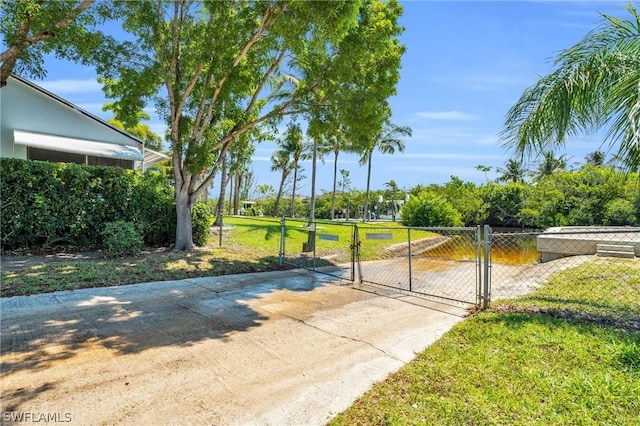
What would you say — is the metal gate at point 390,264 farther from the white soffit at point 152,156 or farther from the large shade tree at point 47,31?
the white soffit at point 152,156

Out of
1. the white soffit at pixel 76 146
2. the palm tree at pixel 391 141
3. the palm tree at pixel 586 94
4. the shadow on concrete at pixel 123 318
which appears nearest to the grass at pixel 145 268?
the shadow on concrete at pixel 123 318

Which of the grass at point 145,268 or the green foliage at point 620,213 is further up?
the green foliage at point 620,213

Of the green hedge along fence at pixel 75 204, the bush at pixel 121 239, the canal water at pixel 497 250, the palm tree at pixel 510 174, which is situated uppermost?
the palm tree at pixel 510 174

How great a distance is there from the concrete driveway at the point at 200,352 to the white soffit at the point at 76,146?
8782 millimetres

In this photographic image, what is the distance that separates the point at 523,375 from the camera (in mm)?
3238

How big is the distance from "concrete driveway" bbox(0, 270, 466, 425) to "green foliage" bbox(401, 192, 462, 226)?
21090 mm

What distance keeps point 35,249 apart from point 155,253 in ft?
8.60

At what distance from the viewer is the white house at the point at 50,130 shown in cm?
1209

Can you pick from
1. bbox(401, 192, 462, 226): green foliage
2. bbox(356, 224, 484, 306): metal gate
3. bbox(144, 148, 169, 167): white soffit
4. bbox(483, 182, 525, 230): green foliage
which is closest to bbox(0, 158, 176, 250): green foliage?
bbox(356, 224, 484, 306): metal gate

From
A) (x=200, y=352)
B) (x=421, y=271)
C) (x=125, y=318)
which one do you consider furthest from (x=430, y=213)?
(x=200, y=352)

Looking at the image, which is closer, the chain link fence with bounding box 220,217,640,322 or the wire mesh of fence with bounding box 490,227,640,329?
the wire mesh of fence with bounding box 490,227,640,329

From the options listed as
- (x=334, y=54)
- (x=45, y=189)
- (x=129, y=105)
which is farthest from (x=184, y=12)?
(x=45, y=189)

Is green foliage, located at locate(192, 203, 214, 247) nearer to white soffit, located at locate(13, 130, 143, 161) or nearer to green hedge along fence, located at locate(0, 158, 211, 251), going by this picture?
green hedge along fence, located at locate(0, 158, 211, 251)

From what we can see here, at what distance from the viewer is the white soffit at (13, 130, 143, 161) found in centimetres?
1177
